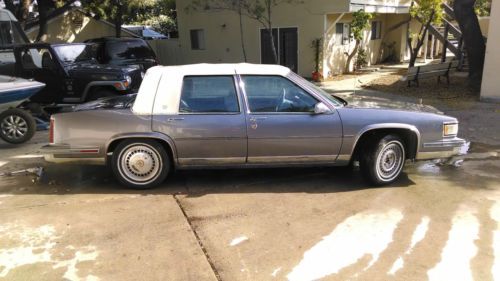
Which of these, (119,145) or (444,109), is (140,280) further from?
(444,109)

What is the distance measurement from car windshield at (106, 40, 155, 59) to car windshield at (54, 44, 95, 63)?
1.09 metres

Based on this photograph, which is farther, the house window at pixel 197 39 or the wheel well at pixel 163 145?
the house window at pixel 197 39

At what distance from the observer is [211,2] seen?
19.0m

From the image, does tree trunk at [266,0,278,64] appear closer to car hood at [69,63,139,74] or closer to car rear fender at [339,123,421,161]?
car hood at [69,63,139,74]

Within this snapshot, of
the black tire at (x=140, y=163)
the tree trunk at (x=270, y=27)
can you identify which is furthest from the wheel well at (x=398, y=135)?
the tree trunk at (x=270, y=27)

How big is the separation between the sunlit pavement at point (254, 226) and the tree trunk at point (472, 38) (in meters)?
7.69

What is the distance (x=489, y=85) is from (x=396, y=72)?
7.07m

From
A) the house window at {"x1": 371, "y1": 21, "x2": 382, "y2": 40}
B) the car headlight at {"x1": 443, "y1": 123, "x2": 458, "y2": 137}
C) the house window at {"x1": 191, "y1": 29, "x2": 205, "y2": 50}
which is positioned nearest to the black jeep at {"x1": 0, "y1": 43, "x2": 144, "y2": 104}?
the car headlight at {"x1": 443, "y1": 123, "x2": 458, "y2": 137}

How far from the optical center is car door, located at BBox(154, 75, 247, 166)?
5.01 meters

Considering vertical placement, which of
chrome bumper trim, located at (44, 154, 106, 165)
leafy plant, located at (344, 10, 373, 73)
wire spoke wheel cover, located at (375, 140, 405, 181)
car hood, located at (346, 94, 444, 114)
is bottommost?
wire spoke wheel cover, located at (375, 140, 405, 181)

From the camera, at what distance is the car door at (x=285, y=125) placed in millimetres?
5047

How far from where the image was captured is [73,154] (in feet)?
16.7

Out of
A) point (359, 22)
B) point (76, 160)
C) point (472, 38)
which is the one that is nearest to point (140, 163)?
point (76, 160)

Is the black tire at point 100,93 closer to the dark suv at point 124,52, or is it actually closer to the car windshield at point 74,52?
the car windshield at point 74,52
